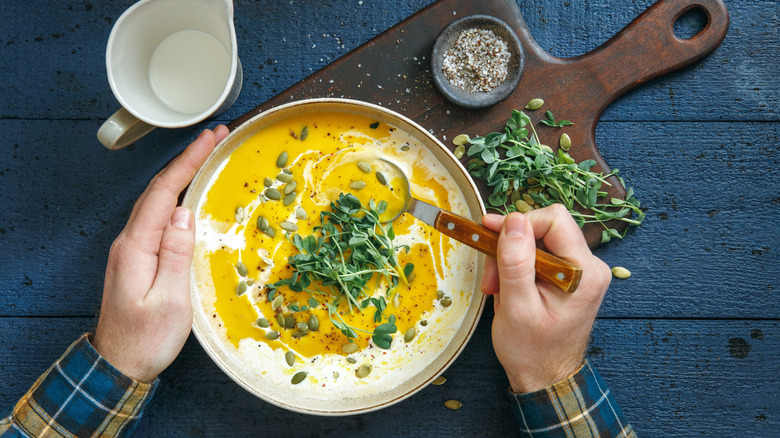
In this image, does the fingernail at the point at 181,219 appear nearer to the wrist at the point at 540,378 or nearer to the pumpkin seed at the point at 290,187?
the pumpkin seed at the point at 290,187

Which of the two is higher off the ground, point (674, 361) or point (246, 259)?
point (246, 259)

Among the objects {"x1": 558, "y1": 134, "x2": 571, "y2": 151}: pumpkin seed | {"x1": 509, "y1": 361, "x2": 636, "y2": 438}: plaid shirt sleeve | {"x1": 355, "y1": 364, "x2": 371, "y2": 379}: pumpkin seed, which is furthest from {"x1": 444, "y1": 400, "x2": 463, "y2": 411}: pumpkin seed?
{"x1": 558, "y1": 134, "x2": 571, "y2": 151}: pumpkin seed

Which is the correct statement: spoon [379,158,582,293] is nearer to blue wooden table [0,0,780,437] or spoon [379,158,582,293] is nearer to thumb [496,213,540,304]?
thumb [496,213,540,304]

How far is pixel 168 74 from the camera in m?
1.30

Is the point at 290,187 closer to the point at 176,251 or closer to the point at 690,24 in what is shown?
the point at 176,251

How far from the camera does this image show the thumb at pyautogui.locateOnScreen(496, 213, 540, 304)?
1.09 meters

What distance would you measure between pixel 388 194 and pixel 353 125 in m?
0.19

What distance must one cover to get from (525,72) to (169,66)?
91 centimetres

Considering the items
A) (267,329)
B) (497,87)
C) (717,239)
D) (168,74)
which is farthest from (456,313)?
(168,74)

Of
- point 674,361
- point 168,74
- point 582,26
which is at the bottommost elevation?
point 674,361

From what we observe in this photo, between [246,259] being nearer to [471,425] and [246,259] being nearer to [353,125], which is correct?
[353,125]

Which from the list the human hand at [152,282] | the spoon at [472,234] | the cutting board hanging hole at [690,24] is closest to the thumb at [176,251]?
the human hand at [152,282]

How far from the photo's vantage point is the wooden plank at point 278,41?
1.41 m

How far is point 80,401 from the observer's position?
124 cm
